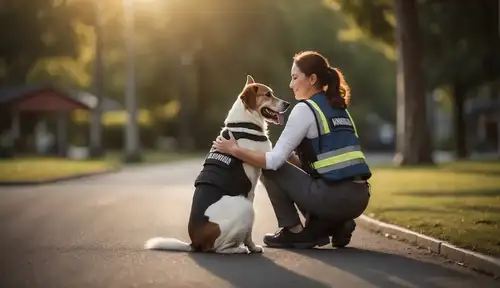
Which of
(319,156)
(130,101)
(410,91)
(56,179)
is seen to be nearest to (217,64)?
(130,101)

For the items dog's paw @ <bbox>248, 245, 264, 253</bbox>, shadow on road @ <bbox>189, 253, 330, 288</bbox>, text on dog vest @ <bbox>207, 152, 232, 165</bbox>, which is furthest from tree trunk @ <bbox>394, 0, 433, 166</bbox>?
shadow on road @ <bbox>189, 253, 330, 288</bbox>

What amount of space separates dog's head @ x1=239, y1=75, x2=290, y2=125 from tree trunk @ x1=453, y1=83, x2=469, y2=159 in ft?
115

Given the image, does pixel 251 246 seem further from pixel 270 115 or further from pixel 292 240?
pixel 270 115

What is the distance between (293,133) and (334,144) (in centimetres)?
41

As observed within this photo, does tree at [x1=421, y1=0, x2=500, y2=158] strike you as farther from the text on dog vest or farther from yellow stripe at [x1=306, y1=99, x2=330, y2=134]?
the text on dog vest

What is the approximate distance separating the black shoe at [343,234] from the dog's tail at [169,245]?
1602 mm

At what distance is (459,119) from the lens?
45531mm

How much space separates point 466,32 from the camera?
1457 inches

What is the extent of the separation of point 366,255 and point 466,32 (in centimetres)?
2932

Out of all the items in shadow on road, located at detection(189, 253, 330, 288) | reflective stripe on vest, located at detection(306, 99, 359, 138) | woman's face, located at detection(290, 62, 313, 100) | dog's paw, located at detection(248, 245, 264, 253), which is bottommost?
shadow on road, located at detection(189, 253, 330, 288)

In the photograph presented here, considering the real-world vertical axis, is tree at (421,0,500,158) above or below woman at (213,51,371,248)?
above

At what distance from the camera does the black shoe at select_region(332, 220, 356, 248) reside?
9422mm

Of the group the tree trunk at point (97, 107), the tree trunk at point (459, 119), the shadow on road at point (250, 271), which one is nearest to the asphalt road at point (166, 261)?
the shadow on road at point (250, 271)

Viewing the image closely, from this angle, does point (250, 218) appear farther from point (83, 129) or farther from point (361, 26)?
point (83, 129)
